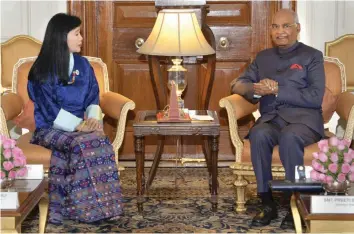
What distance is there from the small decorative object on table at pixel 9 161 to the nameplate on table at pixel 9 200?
0.79 ft

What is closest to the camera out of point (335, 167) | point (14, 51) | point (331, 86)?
point (335, 167)

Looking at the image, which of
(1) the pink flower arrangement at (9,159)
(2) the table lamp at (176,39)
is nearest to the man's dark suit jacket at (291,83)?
(2) the table lamp at (176,39)

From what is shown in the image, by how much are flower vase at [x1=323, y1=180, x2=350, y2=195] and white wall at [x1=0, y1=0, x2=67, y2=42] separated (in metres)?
3.18

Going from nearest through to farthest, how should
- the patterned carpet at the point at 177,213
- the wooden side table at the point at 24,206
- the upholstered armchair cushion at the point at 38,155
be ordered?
the wooden side table at the point at 24,206 < the patterned carpet at the point at 177,213 < the upholstered armchair cushion at the point at 38,155

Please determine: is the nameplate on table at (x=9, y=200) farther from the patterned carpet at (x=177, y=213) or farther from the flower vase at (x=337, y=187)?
the flower vase at (x=337, y=187)

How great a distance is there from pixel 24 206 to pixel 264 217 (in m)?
1.50

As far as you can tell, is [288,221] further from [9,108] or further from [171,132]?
[9,108]

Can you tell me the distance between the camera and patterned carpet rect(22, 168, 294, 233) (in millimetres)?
4352

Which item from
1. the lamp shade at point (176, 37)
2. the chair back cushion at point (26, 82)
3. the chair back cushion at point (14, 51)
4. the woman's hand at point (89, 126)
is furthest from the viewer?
the chair back cushion at point (14, 51)

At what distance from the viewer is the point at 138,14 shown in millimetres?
6109

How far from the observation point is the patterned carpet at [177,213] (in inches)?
171

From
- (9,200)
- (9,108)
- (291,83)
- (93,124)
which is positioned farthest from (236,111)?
(9,200)

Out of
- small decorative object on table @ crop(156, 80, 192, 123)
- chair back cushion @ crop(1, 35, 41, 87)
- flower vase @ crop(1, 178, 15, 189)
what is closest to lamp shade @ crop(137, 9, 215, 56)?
small decorative object on table @ crop(156, 80, 192, 123)

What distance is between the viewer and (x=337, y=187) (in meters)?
3.72
